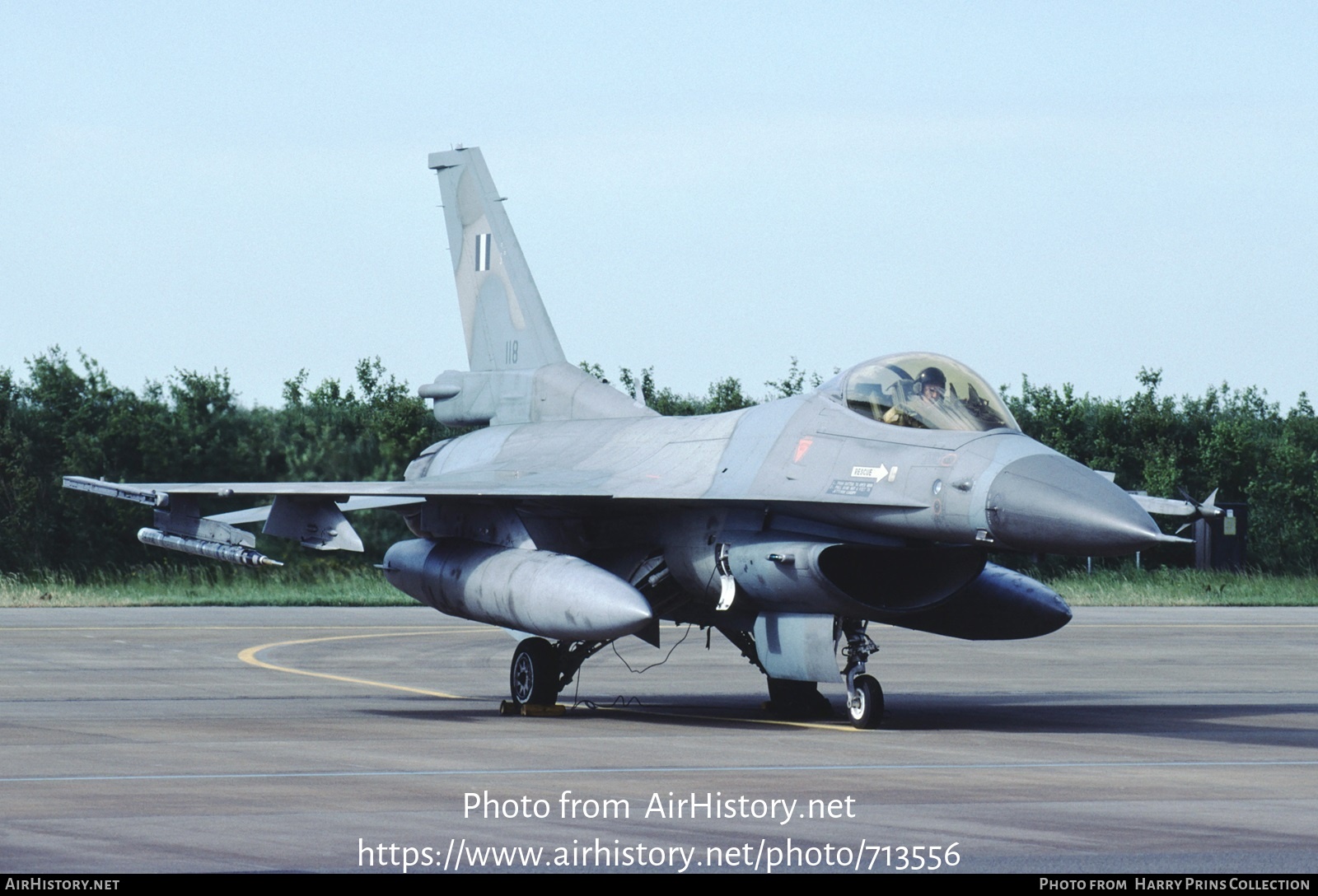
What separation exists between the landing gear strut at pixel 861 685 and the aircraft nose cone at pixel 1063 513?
2.08 metres

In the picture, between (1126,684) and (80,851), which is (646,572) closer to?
(1126,684)

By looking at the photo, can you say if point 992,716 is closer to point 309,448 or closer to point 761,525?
point 761,525

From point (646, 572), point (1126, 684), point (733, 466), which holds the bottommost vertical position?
point (1126, 684)

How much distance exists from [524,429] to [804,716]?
16.3 ft

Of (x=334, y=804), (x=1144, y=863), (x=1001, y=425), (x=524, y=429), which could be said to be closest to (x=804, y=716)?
(x=1001, y=425)

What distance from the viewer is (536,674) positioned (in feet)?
54.2

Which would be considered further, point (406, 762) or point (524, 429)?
point (524, 429)

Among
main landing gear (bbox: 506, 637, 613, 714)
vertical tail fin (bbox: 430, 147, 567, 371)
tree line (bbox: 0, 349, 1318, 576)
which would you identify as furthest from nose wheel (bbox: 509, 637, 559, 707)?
tree line (bbox: 0, 349, 1318, 576)

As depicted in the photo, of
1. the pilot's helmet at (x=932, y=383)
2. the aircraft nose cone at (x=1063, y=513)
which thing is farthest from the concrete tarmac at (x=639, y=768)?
the pilot's helmet at (x=932, y=383)

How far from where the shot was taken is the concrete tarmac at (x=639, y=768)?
26.5 ft

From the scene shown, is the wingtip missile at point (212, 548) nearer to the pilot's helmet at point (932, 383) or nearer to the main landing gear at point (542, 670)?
the main landing gear at point (542, 670)
